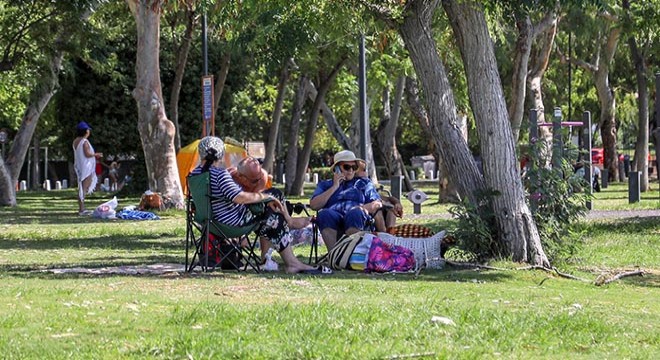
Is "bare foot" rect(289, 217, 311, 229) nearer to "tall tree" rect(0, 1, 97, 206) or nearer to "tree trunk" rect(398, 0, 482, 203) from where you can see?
"tree trunk" rect(398, 0, 482, 203)

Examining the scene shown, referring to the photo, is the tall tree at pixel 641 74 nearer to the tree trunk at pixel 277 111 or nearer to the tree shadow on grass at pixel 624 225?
the tree shadow on grass at pixel 624 225

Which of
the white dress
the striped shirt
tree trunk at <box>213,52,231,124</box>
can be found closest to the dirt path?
the white dress

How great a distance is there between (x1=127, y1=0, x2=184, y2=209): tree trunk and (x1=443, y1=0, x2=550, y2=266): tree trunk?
1247cm

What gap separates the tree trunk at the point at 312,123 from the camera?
120 ft

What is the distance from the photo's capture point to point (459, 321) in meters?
8.04

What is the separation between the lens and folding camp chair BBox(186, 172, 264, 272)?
12.0 meters

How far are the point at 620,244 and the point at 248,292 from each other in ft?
26.2

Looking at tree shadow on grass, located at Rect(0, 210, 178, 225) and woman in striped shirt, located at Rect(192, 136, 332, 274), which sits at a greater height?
woman in striped shirt, located at Rect(192, 136, 332, 274)

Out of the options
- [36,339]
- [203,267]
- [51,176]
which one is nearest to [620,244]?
[203,267]

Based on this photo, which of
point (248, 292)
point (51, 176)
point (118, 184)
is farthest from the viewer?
point (51, 176)

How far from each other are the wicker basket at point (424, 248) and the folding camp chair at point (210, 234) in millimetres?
1377

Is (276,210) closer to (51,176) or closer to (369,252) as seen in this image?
(369,252)

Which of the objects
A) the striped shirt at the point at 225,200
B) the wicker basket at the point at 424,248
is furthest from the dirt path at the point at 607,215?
the striped shirt at the point at 225,200

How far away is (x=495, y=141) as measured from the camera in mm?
12859
